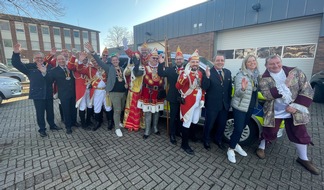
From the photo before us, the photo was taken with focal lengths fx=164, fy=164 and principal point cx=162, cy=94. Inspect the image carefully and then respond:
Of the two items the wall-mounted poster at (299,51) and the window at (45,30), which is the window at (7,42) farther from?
the wall-mounted poster at (299,51)

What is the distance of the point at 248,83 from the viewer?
272 centimetres

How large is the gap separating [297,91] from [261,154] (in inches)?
51.5

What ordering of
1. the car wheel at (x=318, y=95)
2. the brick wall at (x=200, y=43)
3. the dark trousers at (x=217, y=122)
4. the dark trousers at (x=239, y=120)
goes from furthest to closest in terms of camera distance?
the brick wall at (x=200, y=43)
the car wheel at (x=318, y=95)
the dark trousers at (x=217, y=122)
the dark trousers at (x=239, y=120)

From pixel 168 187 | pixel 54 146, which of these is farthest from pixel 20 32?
pixel 168 187

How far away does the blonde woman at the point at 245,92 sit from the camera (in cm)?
274

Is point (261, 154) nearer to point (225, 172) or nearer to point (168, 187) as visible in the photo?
point (225, 172)

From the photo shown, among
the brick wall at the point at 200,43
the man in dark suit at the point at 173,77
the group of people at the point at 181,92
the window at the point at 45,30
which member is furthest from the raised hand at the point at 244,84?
the window at the point at 45,30

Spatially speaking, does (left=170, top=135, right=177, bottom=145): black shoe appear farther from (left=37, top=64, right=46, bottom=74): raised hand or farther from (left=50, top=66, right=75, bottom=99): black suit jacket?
(left=37, top=64, right=46, bottom=74): raised hand

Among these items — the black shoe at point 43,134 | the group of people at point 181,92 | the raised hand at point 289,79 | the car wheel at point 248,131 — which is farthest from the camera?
the black shoe at point 43,134

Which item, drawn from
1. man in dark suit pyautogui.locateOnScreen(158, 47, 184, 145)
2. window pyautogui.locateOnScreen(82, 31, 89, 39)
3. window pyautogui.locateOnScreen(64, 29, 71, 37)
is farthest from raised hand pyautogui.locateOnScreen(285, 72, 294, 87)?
window pyautogui.locateOnScreen(82, 31, 89, 39)

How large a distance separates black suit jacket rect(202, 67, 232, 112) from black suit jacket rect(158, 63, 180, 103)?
0.57m

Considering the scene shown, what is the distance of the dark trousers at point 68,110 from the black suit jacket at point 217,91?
10.4 ft

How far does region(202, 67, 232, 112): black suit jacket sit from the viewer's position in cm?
294

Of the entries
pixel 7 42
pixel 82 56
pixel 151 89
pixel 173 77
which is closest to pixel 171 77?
pixel 173 77
